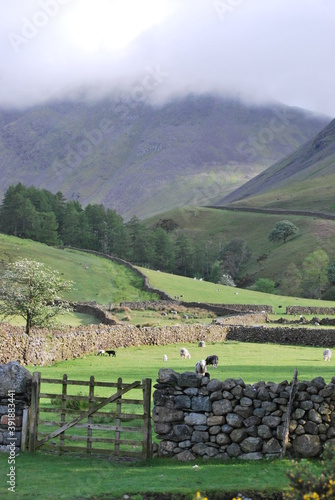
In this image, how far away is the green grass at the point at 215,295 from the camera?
82.2m

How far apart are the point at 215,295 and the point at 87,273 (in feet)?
60.7

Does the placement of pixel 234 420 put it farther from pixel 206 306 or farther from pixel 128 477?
pixel 206 306

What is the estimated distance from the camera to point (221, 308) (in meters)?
72.8

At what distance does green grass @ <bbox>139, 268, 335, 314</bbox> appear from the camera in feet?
270

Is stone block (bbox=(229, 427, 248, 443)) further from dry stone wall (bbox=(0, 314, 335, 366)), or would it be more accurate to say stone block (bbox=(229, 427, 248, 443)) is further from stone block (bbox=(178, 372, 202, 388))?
dry stone wall (bbox=(0, 314, 335, 366))

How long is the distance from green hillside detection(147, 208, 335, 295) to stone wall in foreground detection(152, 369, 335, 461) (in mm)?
118785

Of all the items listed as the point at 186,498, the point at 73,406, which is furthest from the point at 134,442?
the point at 73,406

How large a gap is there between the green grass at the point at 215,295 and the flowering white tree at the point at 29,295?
131 feet

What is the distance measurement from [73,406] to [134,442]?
4.33 meters

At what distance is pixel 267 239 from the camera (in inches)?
6781

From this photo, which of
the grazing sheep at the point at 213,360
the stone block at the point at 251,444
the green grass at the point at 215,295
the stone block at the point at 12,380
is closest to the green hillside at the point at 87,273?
the green grass at the point at 215,295

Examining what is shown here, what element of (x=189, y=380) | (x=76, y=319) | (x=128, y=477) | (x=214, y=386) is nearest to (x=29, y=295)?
(x=76, y=319)

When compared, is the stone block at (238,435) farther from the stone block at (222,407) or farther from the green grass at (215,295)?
the green grass at (215,295)

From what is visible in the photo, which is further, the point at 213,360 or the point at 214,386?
the point at 213,360
